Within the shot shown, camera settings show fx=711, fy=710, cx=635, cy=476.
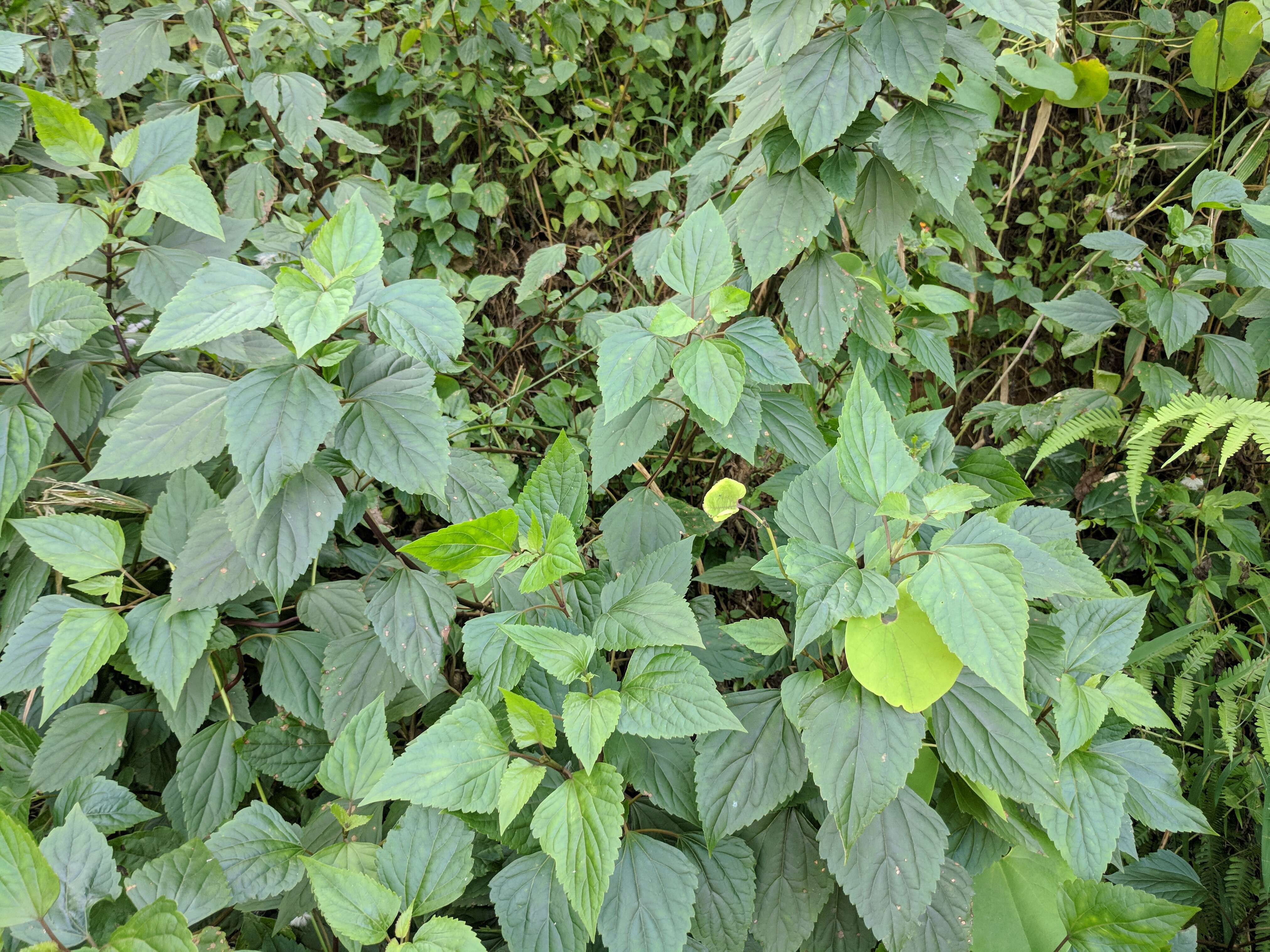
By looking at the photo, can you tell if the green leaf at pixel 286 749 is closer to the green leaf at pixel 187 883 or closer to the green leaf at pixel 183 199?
the green leaf at pixel 187 883

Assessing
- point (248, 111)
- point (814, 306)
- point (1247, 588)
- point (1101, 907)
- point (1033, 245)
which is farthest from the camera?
point (248, 111)

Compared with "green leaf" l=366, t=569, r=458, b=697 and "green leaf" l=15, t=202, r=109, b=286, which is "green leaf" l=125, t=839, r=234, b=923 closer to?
"green leaf" l=366, t=569, r=458, b=697

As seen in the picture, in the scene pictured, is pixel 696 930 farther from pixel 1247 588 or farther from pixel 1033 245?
pixel 1033 245

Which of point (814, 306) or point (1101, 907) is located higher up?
point (814, 306)

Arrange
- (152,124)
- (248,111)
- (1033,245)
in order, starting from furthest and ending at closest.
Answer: (248,111) → (1033,245) → (152,124)

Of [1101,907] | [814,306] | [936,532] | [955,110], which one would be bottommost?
[1101,907]

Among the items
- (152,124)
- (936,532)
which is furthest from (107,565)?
(936,532)

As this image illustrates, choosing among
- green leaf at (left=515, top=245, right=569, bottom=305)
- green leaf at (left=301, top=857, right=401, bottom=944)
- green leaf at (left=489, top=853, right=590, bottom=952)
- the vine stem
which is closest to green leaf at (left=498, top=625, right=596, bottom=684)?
green leaf at (left=489, top=853, right=590, bottom=952)

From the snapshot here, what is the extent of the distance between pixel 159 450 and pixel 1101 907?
5.05ft

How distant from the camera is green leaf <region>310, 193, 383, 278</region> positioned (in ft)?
3.69

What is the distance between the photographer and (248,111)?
121 inches

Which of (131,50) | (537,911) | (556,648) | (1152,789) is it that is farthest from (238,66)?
(1152,789)

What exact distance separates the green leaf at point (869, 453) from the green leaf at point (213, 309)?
32.3 inches

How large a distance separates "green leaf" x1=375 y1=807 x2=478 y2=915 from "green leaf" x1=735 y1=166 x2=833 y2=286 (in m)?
0.98
